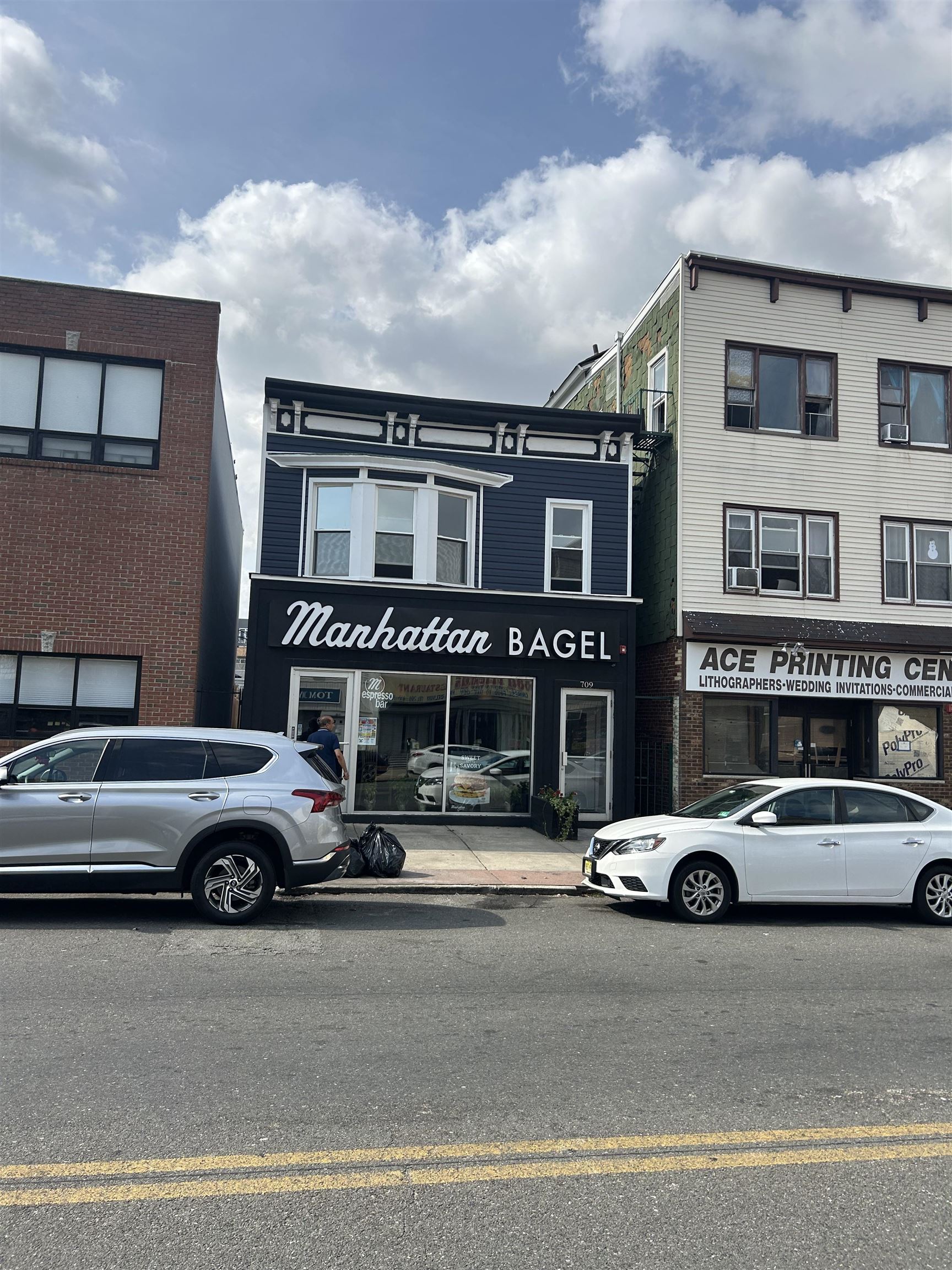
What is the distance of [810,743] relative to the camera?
57.2 ft

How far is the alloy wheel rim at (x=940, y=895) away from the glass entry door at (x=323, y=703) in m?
8.72

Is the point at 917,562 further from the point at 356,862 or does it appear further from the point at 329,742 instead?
the point at 356,862

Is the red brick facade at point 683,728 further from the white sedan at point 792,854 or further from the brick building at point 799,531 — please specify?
the white sedan at point 792,854

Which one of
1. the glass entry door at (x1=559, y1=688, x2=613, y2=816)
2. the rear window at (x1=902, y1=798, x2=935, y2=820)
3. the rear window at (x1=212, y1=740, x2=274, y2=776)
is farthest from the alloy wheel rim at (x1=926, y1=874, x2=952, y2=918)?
the glass entry door at (x1=559, y1=688, x2=613, y2=816)

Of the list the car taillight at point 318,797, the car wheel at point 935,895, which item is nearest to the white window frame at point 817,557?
the car wheel at point 935,895

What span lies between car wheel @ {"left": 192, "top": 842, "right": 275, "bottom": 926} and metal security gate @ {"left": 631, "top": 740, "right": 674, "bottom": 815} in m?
9.18

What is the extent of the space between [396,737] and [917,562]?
10.1 m

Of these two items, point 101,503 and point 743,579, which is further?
point 743,579

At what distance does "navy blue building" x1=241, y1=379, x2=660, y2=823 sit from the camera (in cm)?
1569

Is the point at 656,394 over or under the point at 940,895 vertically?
over

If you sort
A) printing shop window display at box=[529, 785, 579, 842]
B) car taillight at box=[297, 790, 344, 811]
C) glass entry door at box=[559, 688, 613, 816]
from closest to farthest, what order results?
1. car taillight at box=[297, 790, 344, 811]
2. printing shop window display at box=[529, 785, 579, 842]
3. glass entry door at box=[559, 688, 613, 816]

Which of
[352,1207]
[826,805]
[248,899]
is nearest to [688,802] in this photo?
[826,805]

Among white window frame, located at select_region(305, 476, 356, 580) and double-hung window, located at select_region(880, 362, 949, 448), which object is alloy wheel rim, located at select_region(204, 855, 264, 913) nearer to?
white window frame, located at select_region(305, 476, 356, 580)

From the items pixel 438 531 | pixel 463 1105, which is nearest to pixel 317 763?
pixel 463 1105
